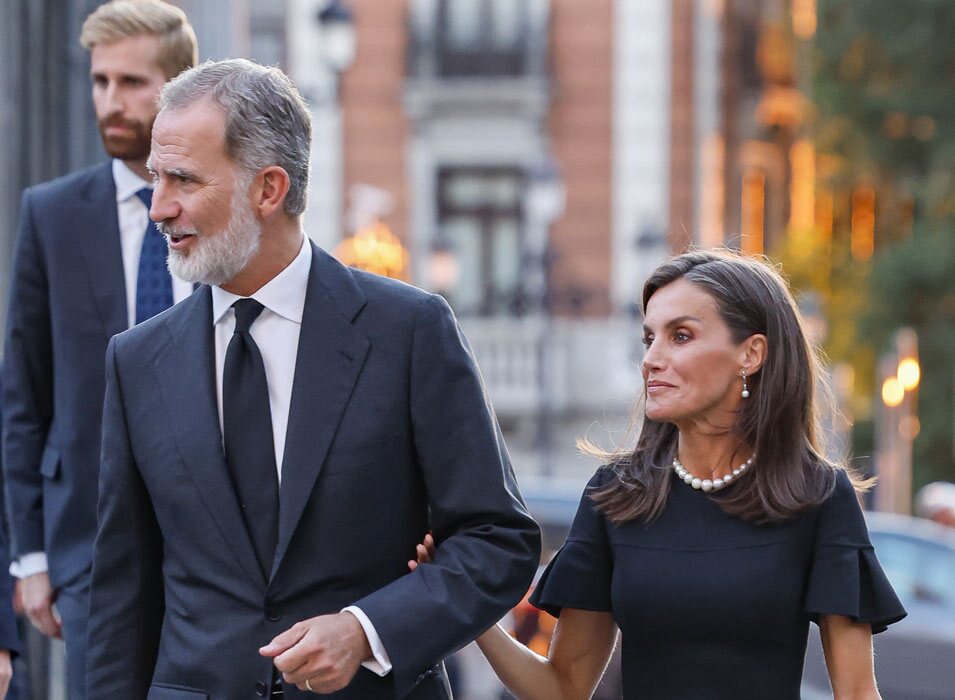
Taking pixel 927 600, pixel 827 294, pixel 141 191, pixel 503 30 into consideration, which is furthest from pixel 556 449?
pixel 141 191

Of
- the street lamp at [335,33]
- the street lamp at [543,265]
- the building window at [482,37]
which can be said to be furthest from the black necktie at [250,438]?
the building window at [482,37]

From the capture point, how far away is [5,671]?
4.36 m

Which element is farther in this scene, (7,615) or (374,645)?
(7,615)

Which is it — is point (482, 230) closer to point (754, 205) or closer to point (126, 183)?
point (754, 205)

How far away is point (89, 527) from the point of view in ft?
15.2

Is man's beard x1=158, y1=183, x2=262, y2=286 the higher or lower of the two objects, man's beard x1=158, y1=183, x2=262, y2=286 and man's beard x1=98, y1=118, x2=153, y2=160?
the lower

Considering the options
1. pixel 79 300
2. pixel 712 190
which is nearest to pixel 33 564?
pixel 79 300

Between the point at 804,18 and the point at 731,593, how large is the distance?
1078 inches

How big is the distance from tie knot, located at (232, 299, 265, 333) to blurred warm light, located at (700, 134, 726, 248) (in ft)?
81.0

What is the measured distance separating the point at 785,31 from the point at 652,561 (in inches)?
1028

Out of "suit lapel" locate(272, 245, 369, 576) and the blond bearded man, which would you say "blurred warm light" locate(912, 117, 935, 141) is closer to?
the blond bearded man

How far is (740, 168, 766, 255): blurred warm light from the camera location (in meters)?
33.0

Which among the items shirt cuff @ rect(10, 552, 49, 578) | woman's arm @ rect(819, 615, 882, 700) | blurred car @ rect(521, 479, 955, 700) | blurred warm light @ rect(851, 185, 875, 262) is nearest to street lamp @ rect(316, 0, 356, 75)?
blurred car @ rect(521, 479, 955, 700)

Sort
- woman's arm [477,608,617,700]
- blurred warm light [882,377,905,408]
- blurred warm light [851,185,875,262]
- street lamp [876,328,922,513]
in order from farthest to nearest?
blurred warm light [851,185,875,262], blurred warm light [882,377,905,408], street lamp [876,328,922,513], woman's arm [477,608,617,700]
